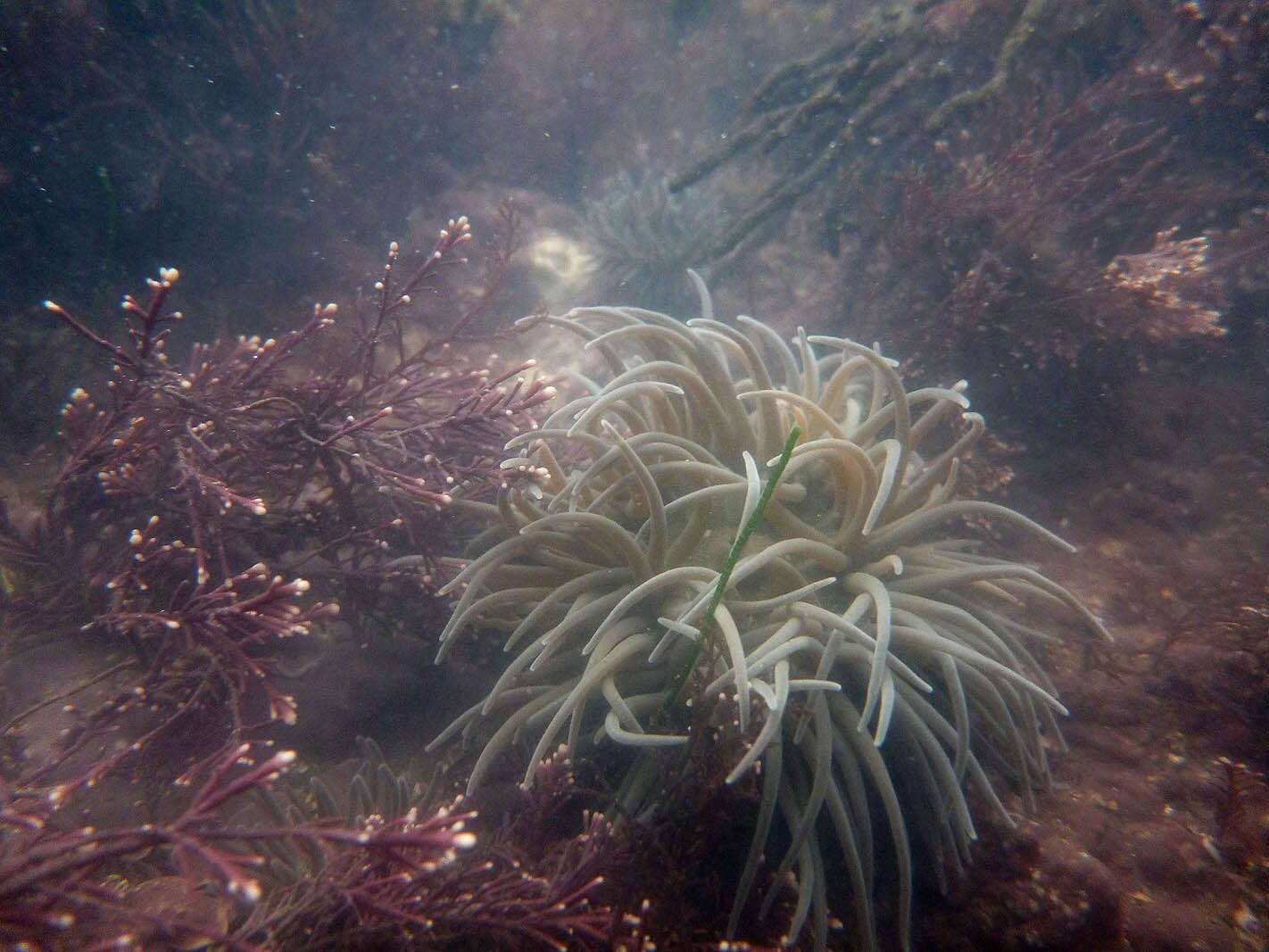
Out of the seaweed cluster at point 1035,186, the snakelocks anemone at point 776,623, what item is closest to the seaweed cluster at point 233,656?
the snakelocks anemone at point 776,623

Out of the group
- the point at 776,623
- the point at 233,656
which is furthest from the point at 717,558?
the point at 233,656

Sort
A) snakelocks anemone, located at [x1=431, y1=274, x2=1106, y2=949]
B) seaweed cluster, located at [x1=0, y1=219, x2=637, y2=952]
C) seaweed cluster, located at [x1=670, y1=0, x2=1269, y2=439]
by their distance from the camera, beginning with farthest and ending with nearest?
seaweed cluster, located at [x1=670, y1=0, x2=1269, y2=439]
snakelocks anemone, located at [x1=431, y1=274, x2=1106, y2=949]
seaweed cluster, located at [x1=0, y1=219, x2=637, y2=952]

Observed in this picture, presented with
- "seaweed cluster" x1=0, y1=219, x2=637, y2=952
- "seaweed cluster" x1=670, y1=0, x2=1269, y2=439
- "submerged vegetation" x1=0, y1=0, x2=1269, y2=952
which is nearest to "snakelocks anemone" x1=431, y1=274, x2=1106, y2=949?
"submerged vegetation" x1=0, y1=0, x2=1269, y2=952

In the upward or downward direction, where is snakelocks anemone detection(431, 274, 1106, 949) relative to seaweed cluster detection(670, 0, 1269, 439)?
downward

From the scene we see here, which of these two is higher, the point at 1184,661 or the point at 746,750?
the point at 746,750

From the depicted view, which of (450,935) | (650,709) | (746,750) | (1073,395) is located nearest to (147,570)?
(450,935)

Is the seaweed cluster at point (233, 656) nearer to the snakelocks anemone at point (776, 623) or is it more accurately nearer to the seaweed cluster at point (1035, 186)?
the snakelocks anemone at point (776, 623)

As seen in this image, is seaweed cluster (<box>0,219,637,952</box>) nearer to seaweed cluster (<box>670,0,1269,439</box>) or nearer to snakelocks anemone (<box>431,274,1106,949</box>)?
snakelocks anemone (<box>431,274,1106,949</box>)

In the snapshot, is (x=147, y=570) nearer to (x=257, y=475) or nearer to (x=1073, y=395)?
(x=257, y=475)
